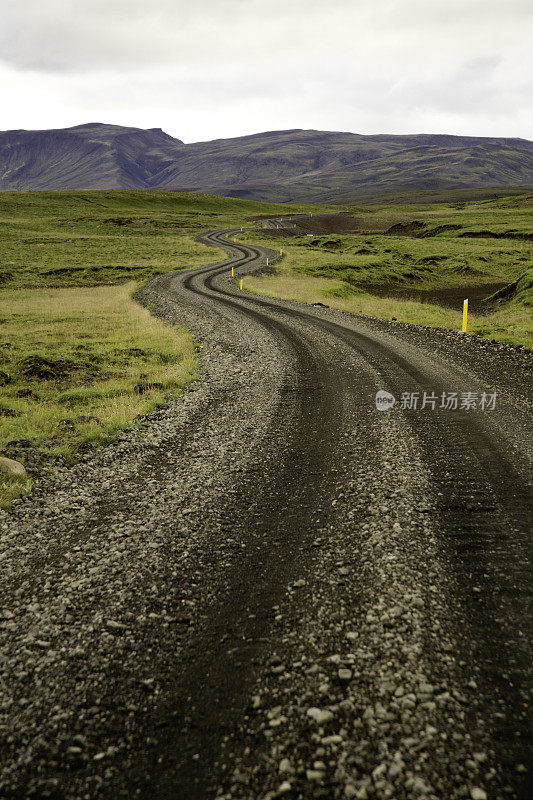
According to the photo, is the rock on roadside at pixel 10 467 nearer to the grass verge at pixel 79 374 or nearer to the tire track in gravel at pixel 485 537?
the grass verge at pixel 79 374

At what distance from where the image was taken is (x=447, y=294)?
41.0 m

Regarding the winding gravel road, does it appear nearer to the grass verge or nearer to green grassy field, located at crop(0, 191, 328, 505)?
the grass verge

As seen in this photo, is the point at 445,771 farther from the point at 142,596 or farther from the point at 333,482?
the point at 333,482

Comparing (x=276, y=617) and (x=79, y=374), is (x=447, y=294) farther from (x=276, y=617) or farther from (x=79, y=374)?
(x=276, y=617)

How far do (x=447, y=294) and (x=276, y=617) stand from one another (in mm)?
42116

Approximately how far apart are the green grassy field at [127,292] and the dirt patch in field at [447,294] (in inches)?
26.6

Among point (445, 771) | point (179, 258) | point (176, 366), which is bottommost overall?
point (445, 771)

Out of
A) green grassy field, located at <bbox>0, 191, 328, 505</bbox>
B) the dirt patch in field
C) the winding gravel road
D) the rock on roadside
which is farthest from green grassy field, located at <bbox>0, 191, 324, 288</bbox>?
the winding gravel road

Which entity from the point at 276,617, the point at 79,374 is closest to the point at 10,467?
the point at 276,617

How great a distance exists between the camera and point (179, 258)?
62.6 m

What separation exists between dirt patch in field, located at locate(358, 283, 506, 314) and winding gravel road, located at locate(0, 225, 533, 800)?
92.5 ft

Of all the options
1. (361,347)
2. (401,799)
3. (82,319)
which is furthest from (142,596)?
(82,319)

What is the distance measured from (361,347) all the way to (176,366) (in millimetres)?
7589

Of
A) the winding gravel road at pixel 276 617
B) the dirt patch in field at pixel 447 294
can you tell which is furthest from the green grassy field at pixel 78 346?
the dirt patch in field at pixel 447 294
